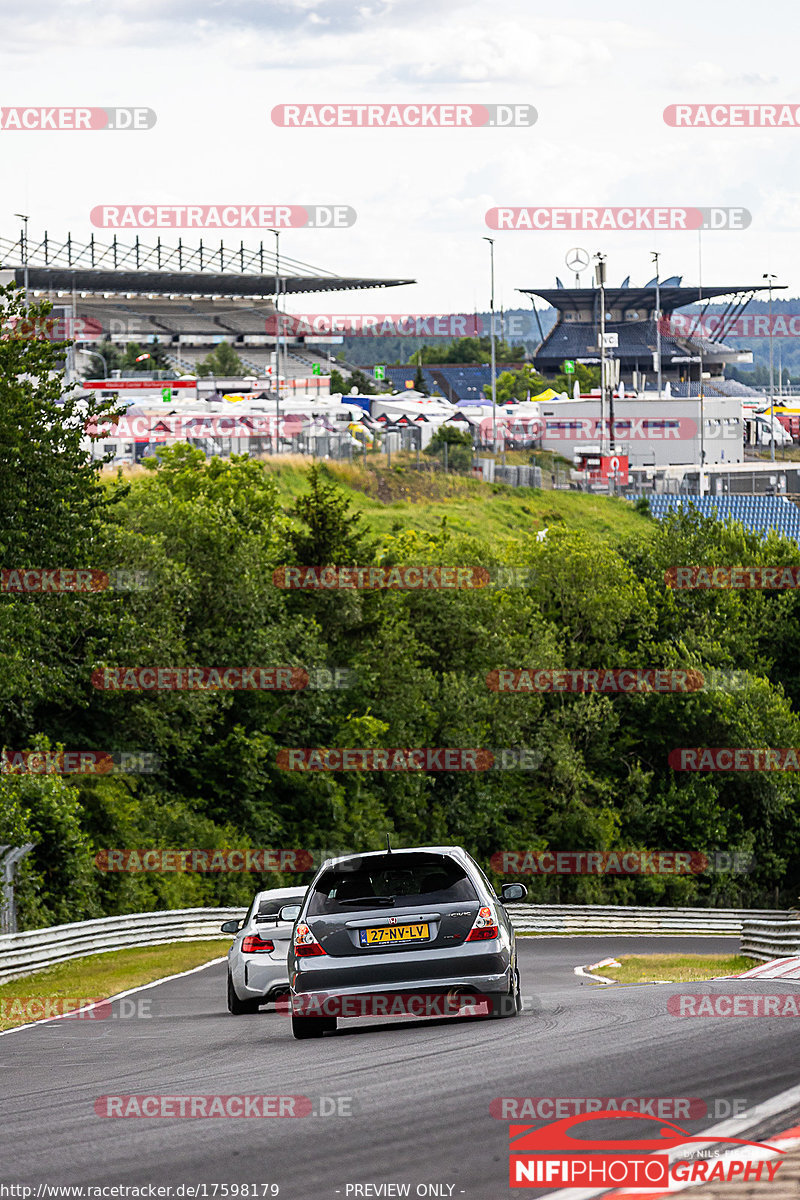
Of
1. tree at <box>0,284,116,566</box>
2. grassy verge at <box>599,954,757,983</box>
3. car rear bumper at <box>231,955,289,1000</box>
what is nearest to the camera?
car rear bumper at <box>231,955,289,1000</box>

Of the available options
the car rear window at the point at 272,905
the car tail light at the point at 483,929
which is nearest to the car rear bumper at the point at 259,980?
the car rear window at the point at 272,905

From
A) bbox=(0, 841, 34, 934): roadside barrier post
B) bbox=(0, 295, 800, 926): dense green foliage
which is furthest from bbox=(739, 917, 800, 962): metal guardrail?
bbox=(0, 295, 800, 926): dense green foliage

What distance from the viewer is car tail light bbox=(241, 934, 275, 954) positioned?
1544cm

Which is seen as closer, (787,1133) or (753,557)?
Answer: (787,1133)

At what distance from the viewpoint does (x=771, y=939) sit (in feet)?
77.1

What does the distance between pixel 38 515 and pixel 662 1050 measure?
2647cm

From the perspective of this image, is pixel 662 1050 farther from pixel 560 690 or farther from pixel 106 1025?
pixel 560 690

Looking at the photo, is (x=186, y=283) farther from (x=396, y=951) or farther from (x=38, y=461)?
(x=396, y=951)

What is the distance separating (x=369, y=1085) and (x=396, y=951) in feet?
8.84

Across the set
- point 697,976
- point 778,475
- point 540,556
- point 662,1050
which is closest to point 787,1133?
point 662,1050

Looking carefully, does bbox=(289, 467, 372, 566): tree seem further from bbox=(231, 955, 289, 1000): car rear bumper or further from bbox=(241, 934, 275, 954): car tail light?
bbox=(231, 955, 289, 1000): car rear bumper

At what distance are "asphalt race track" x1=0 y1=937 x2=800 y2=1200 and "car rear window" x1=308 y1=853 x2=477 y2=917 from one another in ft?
2.79

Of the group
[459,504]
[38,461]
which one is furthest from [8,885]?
[459,504]

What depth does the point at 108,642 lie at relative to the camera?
35.4 m
